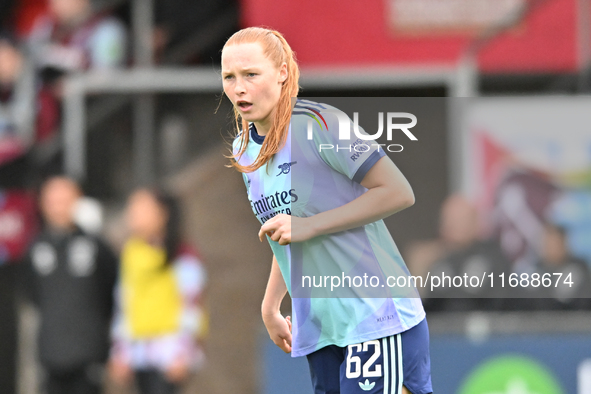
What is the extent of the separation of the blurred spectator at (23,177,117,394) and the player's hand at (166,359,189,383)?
0.60 m

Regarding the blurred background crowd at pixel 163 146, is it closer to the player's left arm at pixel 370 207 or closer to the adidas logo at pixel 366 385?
the adidas logo at pixel 366 385

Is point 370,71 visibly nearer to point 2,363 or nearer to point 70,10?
point 70,10

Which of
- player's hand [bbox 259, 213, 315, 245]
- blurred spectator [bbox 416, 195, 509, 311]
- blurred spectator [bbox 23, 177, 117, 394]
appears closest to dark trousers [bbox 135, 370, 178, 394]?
blurred spectator [bbox 23, 177, 117, 394]

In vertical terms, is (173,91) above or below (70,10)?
below

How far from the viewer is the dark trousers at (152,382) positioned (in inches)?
255

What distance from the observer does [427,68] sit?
26.0 feet

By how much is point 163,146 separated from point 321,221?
19.9ft

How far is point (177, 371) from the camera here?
6422 mm

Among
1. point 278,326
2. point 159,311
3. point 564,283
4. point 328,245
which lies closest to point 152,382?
point 159,311

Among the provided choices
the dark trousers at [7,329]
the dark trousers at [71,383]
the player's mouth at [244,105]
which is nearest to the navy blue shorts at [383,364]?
the player's mouth at [244,105]

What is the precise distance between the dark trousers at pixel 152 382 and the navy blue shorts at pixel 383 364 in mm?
3989

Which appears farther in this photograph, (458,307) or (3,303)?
(3,303)

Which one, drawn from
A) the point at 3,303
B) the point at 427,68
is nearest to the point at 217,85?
the point at 427,68

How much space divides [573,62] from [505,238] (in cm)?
331
